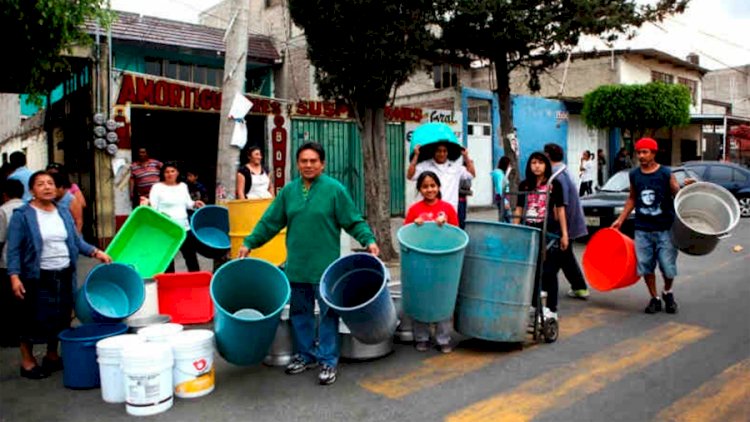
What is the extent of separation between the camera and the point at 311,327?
4684mm

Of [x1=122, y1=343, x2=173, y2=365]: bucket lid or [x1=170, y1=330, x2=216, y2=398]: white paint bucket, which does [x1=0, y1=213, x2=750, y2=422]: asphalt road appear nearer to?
Answer: [x1=170, y1=330, x2=216, y2=398]: white paint bucket

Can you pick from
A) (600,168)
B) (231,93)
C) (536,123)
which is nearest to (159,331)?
(231,93)

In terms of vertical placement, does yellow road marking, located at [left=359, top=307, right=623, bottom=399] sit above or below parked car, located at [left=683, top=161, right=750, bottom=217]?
below

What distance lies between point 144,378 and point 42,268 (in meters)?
1.39

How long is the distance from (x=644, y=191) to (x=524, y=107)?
15.2 meters

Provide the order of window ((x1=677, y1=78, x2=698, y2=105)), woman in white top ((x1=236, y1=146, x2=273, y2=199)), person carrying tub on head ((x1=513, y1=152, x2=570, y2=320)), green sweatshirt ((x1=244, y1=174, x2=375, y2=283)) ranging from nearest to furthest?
green sweatshirt ((x1=244, y1=174, x2=375, y2=283)) < person carrying tub on head ((x1=513, y1=152, x2=570, y2=320)) < woman in white top ((x1=236, y1=146, x2=273, y2=199)) < window ((x1=677, y1=78, x2=698, y2=105))

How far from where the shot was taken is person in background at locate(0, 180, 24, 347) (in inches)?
200

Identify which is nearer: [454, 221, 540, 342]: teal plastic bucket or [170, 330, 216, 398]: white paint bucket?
[170, 330, 216, 398]: white paint bucket

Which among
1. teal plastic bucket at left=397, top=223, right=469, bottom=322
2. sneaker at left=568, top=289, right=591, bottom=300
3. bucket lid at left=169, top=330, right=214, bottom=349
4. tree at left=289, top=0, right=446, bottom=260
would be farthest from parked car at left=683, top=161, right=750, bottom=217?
bucket lid at left=169, top=330, right=214, bottom=349

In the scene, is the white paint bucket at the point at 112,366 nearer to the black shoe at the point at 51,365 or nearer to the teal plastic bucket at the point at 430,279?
the black shoe at the point at 51,365

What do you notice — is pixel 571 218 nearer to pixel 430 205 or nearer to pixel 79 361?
pixel 430 205

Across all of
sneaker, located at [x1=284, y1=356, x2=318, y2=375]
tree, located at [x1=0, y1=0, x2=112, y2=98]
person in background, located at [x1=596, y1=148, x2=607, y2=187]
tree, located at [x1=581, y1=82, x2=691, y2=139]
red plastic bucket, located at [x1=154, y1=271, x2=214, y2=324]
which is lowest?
sneaker, located at [x1=284, y1=356, x2=318, y2=375]

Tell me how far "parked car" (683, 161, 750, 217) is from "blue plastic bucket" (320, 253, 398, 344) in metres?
13.6

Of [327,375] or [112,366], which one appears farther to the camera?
[327,375]
